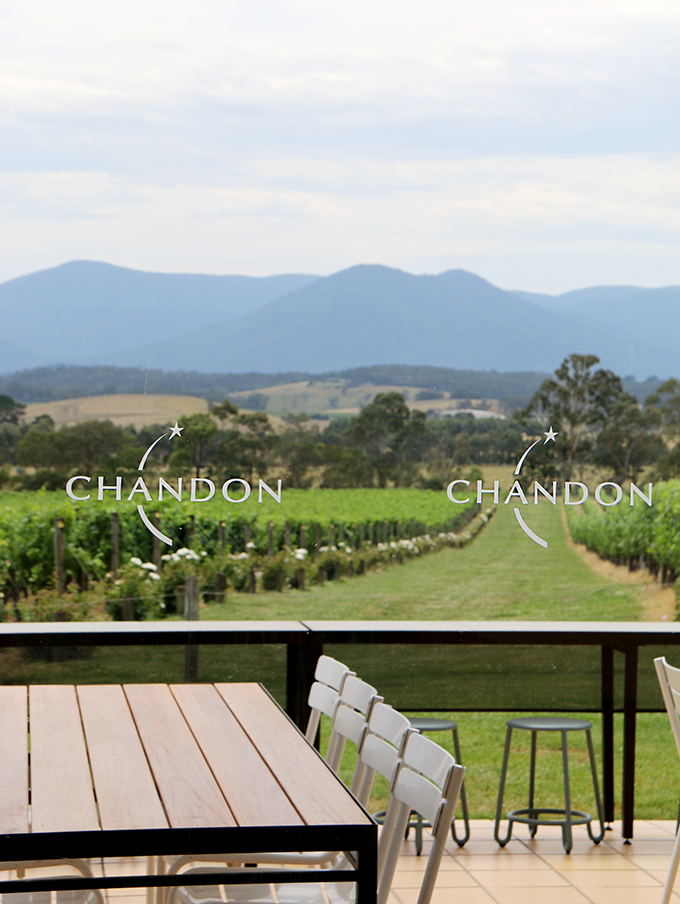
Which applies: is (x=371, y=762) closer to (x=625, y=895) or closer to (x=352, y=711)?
(x=352, y=711)

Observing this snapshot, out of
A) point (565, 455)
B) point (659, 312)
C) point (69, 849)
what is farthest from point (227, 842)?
point (659, 312)

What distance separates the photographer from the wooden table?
1.66 meters

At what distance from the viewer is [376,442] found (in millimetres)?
8266

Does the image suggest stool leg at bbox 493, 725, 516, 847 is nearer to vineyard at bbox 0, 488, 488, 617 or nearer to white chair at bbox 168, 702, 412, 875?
white chair at bbox 168, 702, 412, 875

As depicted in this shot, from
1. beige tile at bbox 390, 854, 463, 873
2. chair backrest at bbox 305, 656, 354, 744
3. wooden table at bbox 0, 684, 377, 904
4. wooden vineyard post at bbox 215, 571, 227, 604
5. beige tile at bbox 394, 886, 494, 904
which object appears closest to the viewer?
wooden table at bbox 0, 684, 377, 904

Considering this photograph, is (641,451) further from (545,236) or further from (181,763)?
(181,763)

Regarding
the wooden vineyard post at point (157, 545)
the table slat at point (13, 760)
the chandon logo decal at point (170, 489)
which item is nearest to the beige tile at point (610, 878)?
the table slat at point (13, 760)

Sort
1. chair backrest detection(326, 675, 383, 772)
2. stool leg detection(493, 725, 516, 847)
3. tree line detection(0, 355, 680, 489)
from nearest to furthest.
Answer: chair backrest detection(326, 675, 383, 772) → stool leg detection(493, 725, 516, 847) → tree line detection(0, 355, 680, 489)

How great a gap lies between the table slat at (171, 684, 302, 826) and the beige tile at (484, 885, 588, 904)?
1.17m

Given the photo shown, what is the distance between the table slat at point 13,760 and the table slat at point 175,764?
24 cm

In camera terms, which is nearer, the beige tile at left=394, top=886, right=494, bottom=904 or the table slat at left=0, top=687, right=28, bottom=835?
the table slat at left=0, top=687, right=28, bottom=835

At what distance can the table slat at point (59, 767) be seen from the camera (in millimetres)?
1706

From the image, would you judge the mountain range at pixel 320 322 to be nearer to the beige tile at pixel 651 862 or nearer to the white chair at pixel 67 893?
the beige tile at pixel 651 862

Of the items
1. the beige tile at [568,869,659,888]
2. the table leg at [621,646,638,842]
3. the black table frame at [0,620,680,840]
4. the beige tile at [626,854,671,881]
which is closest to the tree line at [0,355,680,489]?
the black table frame at [0,620,680,840]
